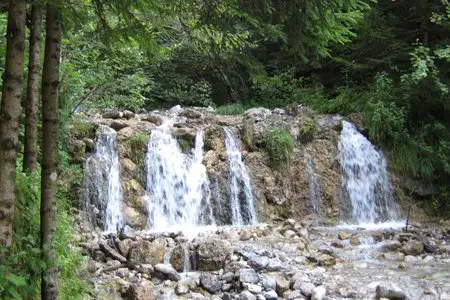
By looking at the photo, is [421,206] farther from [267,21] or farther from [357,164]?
[267,21]

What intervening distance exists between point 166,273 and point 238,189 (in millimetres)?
4612

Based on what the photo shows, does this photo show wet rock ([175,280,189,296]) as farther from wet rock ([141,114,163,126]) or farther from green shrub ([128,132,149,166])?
wet rock ([141,114,163,126])

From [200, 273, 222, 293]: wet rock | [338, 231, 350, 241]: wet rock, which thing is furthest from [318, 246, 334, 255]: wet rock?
[200, 273, 222, 293]: wet rock

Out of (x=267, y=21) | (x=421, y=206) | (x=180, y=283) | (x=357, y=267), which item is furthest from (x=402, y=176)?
(x=267, y=21)

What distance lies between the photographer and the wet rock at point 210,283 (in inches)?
234

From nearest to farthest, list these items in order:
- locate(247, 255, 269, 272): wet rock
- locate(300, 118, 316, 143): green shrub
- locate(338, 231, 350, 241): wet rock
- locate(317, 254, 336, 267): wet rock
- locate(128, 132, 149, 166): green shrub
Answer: locate(247, 255, 269, 272): wet rock, locate(317, 254, 336, 267): wet rock, locate(338, 231, 350, 241): wet rock, locate(128, 132, 149, 166): green shrub, locate(300, 118, 316, 143): green shrub

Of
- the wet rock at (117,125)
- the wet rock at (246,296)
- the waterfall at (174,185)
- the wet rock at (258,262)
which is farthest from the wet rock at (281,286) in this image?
the wet rock at (117,125)

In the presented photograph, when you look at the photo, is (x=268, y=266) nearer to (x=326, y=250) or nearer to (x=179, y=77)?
(x=326, y=250)

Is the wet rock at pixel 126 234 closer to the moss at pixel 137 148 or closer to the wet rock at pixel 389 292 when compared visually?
the moss at pixel 137 148

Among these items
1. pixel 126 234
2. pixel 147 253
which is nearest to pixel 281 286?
pixel 147 253

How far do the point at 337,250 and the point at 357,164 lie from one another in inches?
162

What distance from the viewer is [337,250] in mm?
8070

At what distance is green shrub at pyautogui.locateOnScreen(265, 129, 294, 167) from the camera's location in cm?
1119

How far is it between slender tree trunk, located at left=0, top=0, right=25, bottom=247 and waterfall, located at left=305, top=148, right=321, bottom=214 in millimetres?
8853
